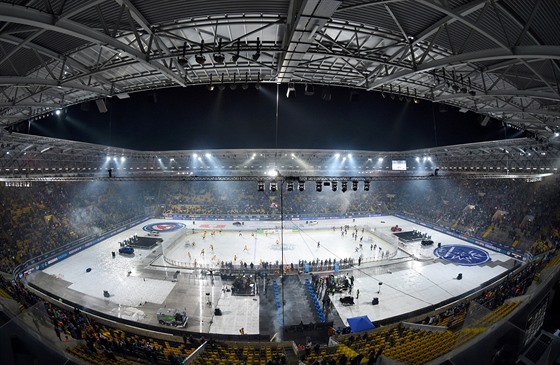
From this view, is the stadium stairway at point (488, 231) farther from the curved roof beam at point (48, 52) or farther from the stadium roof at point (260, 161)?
the curved roof beam at point (48, 52)

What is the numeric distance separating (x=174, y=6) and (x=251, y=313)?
14681 millimetres

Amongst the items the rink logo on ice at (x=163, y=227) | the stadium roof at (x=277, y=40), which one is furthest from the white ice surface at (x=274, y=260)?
the stadium roof at (x=277, y=40)

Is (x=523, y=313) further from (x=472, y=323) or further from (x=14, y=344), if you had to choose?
(x=14, y=344)

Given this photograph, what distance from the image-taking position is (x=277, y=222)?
37.9 m

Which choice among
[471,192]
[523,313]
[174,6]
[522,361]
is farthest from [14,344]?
[471,192]

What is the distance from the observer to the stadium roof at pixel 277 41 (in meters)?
6.29

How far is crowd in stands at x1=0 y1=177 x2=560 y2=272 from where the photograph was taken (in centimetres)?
2412

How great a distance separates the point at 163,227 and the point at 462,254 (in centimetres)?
3589

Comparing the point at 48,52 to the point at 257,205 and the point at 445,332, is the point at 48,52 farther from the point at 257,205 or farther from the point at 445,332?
the point at 257,205

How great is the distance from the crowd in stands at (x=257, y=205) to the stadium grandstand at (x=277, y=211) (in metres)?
0.28

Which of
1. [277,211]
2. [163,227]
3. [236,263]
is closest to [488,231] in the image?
[277,211]

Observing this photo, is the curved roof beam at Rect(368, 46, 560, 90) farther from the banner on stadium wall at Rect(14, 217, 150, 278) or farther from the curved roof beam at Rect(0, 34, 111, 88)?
the banner on stadium wall at Rect(14, 217, 150, 278)

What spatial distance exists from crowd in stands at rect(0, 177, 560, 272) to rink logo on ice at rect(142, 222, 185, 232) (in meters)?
4.51

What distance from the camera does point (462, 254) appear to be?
2423 cm
